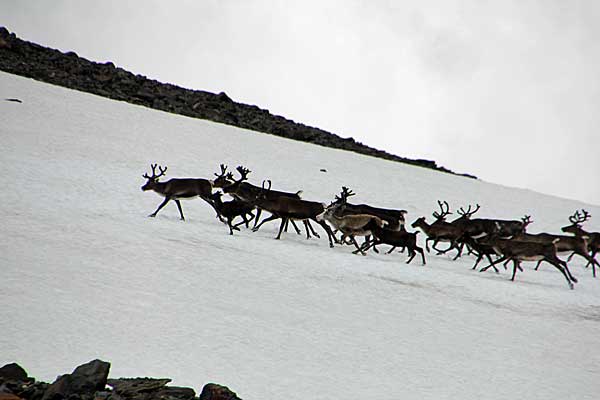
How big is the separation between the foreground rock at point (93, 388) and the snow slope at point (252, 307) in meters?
0.43

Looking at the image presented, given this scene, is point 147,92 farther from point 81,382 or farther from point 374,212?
point 81,382

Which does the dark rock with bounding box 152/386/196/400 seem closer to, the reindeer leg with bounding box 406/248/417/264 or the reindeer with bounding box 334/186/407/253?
the reindeer leg with bounding box 406/248/417/264

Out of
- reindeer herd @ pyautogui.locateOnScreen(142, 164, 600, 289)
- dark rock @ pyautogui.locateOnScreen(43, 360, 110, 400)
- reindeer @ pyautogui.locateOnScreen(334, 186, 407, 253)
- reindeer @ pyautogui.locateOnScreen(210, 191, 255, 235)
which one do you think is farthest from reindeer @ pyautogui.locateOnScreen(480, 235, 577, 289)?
dark rock @ pyautogui.locateOnScreen(43, 360, 110, 400)

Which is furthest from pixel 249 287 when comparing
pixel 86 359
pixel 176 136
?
pixel 176 136

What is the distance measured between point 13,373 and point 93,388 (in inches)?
21.0

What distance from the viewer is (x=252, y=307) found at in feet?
22.0

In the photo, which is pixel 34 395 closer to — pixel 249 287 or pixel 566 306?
pixel 249 287

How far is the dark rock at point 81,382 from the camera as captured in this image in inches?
148

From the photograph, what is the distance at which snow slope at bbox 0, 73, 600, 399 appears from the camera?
505 centimetres

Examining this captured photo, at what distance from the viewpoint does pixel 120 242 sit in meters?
8.53

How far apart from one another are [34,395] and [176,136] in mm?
17607

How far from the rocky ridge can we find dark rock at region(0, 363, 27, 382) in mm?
24041

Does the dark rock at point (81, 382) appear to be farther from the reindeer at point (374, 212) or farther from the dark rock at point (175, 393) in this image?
the reindeer at point (374, 212)

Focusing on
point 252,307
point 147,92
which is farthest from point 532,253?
point 147,92
